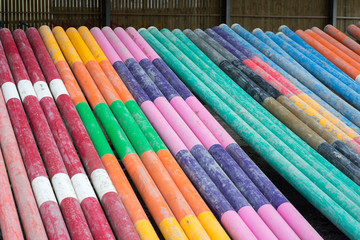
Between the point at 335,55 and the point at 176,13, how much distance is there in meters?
6.53

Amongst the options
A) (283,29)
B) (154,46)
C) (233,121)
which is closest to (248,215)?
(233,121)

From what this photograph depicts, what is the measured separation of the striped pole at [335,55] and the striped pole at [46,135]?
2.75 metres

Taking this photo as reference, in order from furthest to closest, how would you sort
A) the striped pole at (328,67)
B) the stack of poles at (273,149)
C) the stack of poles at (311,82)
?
the striped pole at (328,67) < the stack of poles at (311,82) < the stack of poles at (273,149)

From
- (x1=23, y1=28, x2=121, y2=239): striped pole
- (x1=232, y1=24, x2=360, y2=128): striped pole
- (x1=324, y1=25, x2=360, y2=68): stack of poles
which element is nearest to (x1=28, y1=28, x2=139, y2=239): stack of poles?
(x1=23, y1=28, x2=121, y2=239): striped pole

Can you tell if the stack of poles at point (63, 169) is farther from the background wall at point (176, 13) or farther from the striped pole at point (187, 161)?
the background wall at point (176, 13)

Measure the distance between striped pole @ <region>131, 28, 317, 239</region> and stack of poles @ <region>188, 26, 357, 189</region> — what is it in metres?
0.41

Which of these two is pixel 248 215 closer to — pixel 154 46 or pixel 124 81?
pixel 124 81

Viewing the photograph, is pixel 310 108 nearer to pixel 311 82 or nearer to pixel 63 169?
pixel 311 82

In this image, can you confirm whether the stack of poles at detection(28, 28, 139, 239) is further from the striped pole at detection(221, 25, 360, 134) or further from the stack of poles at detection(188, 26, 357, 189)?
the striped pole at detection(221, 25, 360, 134)

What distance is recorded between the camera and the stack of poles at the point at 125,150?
2.35 m

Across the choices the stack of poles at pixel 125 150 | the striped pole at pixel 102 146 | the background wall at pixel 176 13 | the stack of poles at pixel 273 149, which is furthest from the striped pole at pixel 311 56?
the background wall at pixel 176 13

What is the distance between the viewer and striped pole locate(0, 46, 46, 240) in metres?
2.16

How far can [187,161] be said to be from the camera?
9.05 feet

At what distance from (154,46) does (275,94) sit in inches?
46.4
